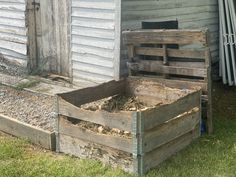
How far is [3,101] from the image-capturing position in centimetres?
773

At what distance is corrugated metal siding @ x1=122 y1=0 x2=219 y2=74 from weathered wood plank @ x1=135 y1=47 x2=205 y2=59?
71 centimetres

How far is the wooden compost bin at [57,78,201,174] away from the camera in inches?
200

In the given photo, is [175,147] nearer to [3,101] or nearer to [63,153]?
[63,153]

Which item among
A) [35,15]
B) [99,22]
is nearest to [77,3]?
[99,22]

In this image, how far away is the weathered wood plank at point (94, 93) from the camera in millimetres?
6047

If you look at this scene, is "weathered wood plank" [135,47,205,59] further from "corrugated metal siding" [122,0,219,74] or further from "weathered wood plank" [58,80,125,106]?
"corrugated metal siding" [122,0,219,74]

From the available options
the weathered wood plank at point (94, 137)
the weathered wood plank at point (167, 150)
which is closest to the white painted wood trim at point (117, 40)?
the weathered wood plank at point (167, 150)

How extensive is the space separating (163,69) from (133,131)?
1.88m

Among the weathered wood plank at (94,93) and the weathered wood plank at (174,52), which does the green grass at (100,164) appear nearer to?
the weathered wood plank at (94,93)

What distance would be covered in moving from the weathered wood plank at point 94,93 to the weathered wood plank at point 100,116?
8.2 inches

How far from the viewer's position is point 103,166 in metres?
5.29

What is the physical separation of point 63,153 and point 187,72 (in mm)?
2010

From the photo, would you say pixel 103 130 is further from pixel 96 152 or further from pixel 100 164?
pixel 100 164

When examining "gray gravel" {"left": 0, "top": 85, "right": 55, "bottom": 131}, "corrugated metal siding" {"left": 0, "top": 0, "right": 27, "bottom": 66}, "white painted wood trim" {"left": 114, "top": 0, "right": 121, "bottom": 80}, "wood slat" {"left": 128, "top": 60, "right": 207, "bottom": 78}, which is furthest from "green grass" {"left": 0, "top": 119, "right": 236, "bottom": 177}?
"corrugated metal siding" {"left": 0, "top": 0, "right": 27, "bottom": 66}
